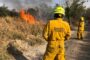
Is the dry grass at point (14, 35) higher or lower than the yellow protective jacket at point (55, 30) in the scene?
lower

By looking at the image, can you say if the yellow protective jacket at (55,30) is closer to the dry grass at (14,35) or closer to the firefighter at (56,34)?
the firefighter at (56,34)

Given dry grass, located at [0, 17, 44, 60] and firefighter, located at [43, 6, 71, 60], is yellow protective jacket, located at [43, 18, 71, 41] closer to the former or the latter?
firefighter, located at [43, 6, 71, 60]

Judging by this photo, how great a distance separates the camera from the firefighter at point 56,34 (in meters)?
9.20

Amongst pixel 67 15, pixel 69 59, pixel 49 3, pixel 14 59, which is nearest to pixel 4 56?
pixel 14 59

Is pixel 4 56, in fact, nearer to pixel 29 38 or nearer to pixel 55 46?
pixel 55 46

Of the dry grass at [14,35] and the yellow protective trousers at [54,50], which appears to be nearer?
the yellow protective trousers at [54,50]

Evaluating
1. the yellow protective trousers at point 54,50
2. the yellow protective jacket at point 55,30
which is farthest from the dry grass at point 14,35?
the yellow protective jacket at point 55,30

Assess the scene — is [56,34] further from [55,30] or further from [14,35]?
[14,35]

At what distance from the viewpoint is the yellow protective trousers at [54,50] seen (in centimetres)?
929

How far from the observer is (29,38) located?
666 inches

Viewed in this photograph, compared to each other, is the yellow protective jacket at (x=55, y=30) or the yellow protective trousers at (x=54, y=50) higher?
the yellow protective jacket at (x=55, y=30)

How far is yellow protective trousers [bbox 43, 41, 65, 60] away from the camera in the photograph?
30.5 feet

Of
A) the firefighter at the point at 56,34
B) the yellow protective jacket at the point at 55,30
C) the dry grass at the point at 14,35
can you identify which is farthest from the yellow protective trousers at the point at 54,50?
the dry grass at the point at 14,35

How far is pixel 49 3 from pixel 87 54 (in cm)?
3798
